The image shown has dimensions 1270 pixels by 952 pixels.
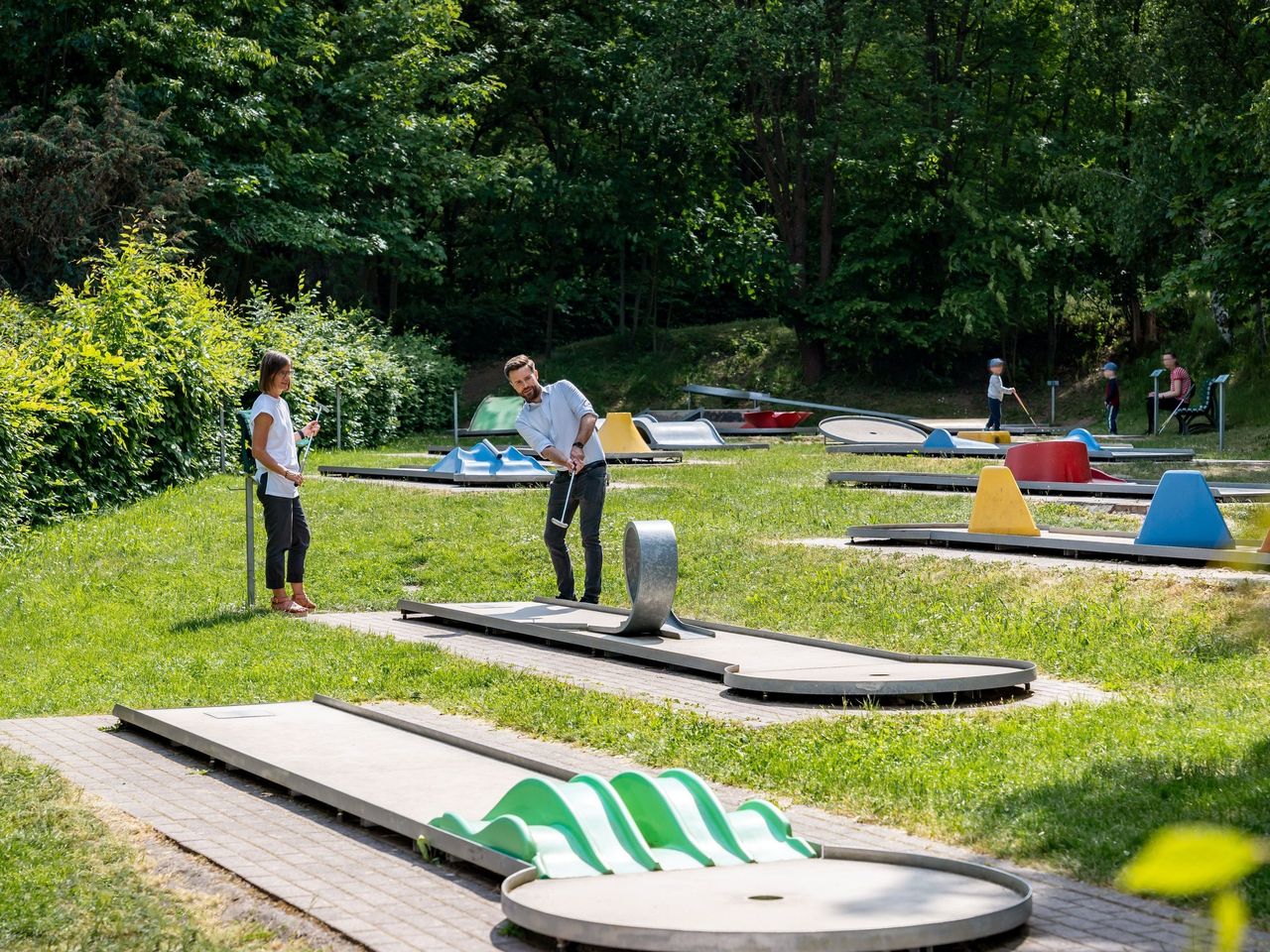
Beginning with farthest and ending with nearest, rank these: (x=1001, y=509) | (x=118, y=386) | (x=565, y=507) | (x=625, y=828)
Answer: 1. (x=118, y=386)
2. (x=1001, y=509)
3. (x=565, y=507)
4. (x=625, y=828)

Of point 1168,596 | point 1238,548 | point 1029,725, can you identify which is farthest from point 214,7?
point 1238,548

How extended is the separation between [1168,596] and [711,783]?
18.2ft

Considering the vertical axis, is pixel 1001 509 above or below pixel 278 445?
below

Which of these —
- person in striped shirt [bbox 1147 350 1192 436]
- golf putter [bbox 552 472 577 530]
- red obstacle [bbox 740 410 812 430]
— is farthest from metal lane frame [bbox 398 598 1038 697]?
red obstacle [bbox 740 410 812 430]

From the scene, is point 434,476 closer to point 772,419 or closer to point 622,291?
point 772,419

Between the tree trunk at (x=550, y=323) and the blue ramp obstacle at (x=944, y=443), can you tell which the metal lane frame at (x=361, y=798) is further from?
the tree trunk at (x=550, y=323)

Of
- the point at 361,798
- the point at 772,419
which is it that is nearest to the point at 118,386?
the point at 361,798

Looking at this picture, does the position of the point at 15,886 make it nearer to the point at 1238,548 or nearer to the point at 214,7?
the point at 1238,548

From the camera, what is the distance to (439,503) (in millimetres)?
19094

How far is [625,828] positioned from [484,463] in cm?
1731

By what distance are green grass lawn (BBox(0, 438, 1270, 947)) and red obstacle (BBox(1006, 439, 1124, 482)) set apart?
1.27m

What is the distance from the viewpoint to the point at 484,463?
22.6 metres

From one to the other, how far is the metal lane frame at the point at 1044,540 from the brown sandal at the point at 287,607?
5.55m

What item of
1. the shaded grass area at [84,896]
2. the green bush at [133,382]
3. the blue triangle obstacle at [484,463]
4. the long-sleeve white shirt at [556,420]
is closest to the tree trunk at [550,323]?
the green bush at [133,382]
